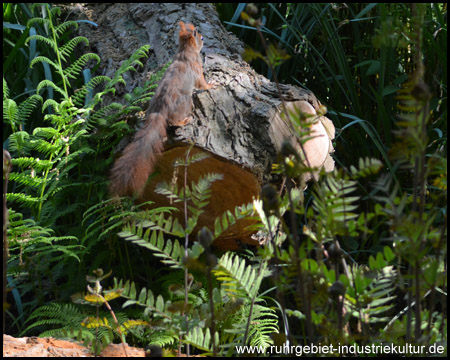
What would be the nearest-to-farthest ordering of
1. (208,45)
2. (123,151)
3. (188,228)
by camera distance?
(188,228)
(123,151)
(208,45)

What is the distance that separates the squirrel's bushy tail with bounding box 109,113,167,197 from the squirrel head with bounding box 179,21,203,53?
0.90m

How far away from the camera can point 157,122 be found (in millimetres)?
2965

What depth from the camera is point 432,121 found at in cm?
423

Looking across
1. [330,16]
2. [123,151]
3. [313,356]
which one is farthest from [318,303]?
[330,16]

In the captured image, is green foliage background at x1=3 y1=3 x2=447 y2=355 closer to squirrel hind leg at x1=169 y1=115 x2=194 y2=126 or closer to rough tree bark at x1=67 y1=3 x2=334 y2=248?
rough tree bark at x1=67 y1=3 x2=334 y2=248

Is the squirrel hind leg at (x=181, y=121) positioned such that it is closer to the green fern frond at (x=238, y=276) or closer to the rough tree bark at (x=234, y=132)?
the rough tree bark at (x=234, y=132)

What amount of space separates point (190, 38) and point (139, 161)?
50.3 inches

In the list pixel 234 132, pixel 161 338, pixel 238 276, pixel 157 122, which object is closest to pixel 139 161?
pixel 157 122

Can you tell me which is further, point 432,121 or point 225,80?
point 432,121

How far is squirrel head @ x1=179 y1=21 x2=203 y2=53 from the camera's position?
146 inches

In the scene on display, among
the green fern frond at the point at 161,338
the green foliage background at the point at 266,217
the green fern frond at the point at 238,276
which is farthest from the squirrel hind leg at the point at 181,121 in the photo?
the green fern frond at the point at 238,276

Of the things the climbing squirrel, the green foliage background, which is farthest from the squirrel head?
the green foliage background

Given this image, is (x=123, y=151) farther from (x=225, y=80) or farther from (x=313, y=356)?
(x=313, y=356)

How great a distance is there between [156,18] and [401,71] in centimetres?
186
